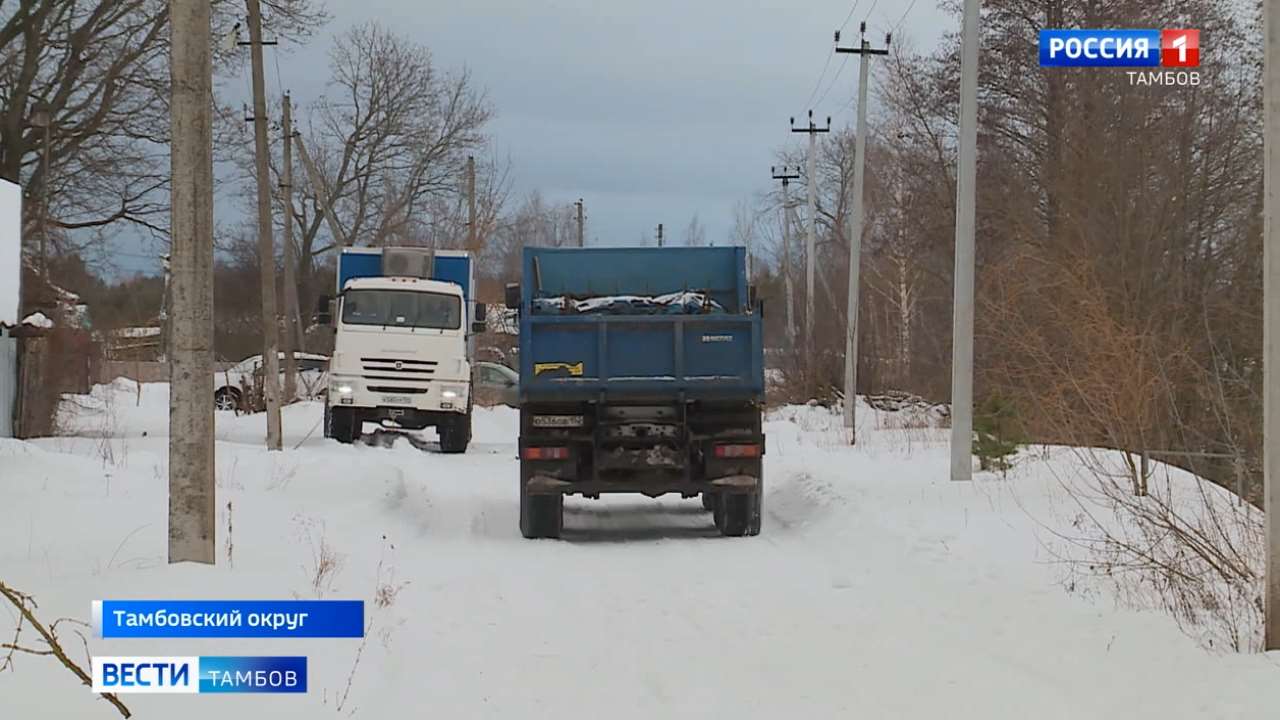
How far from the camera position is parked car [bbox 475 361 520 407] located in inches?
1773

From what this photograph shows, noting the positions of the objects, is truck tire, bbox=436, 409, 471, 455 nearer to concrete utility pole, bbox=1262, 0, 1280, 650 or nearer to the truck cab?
the truck cab

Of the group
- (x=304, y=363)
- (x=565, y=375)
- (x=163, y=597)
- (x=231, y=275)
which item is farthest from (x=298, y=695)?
(x=231, y=275)

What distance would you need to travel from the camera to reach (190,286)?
31.1 feet

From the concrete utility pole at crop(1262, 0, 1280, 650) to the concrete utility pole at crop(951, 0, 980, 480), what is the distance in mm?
9196

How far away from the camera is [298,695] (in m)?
6.56

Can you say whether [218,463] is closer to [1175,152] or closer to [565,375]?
[565,375]

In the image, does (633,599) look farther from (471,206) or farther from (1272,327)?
(471,206)

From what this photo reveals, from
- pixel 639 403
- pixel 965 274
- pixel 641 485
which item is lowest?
pixel 641 485

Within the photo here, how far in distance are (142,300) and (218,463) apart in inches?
2368

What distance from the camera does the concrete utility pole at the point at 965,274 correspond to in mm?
16859

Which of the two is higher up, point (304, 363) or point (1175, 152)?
point (1175, 152)

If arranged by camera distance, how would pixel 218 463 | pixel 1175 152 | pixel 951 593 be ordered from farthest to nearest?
pixel 1175 152, pixel 218 463, pixel 951 593

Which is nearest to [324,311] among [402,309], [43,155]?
[402,309]

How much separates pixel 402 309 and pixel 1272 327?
20.2 m
